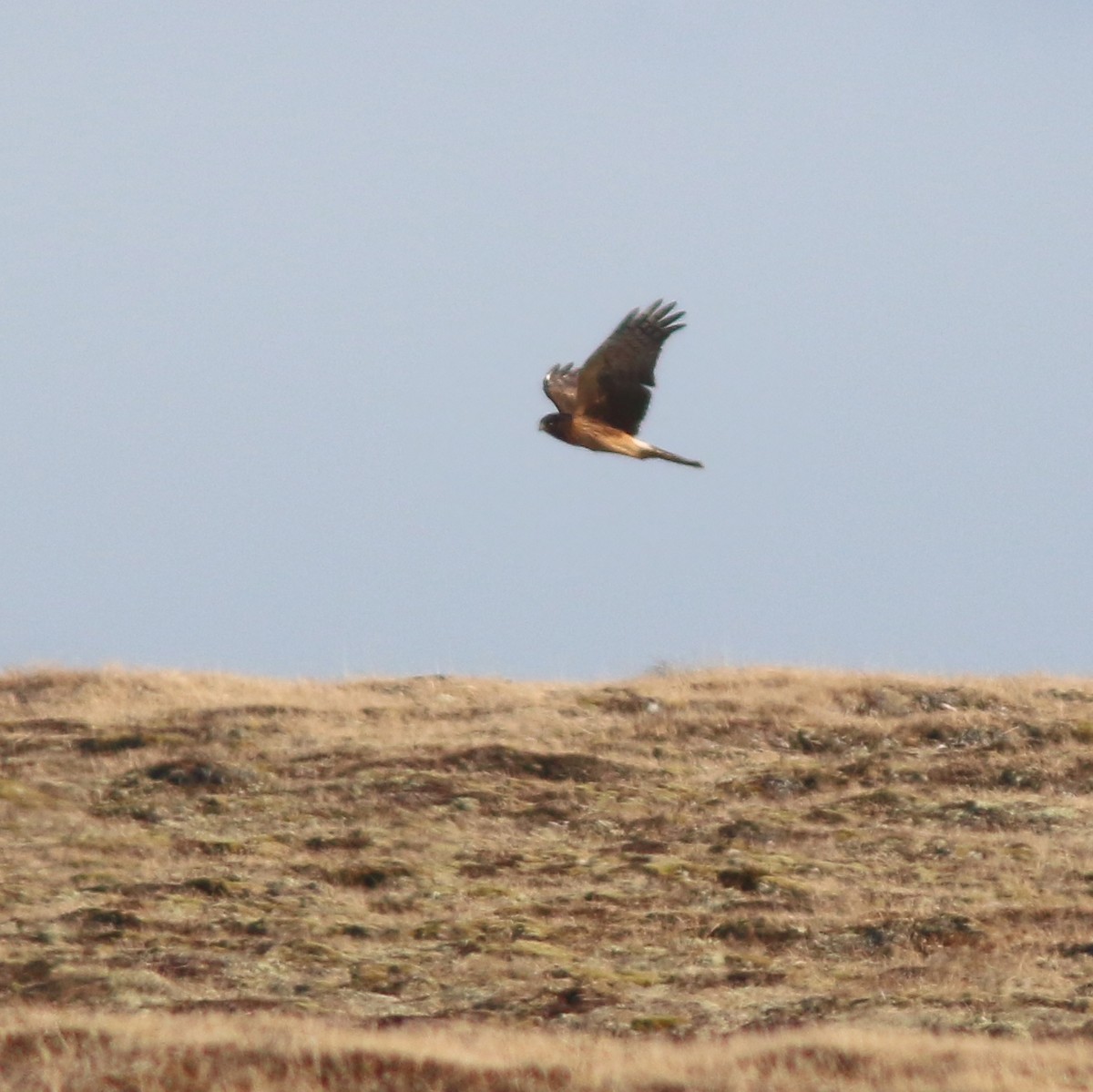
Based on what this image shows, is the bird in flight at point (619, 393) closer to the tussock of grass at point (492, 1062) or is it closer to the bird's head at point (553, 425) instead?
the bird's head at point (553, 425)

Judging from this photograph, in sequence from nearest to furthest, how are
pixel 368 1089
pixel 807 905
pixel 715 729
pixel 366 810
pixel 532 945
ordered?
pixel 368 1089
pixel 532 945
pixel 807 905
pixel 366 810
pixel 715 729

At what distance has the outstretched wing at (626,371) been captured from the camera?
57.5ft

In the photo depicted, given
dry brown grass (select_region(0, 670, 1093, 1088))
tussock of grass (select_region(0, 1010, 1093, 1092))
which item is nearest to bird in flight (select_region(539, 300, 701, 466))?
dry brown grass (select_region(0, 670, 1093, 1088))

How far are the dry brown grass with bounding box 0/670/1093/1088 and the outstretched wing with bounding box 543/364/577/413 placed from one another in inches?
188

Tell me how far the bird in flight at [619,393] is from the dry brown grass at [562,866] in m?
4.45

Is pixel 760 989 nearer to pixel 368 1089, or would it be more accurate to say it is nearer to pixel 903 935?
pixel 903 935

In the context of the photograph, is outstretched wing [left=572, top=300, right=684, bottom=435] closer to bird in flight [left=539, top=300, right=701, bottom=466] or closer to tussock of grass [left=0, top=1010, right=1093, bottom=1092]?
bird in flight [left=539, top=300, right=701, bottom=466]

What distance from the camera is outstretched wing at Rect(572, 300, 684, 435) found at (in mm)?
17531

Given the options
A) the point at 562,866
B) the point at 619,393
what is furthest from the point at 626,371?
the point at 562,866

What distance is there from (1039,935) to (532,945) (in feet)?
14.8

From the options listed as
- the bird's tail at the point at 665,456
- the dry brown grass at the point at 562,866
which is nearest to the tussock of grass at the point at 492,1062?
the dry brown grass at the point at 562,866

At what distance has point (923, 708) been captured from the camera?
1102 inches

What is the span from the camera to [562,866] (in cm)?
2045

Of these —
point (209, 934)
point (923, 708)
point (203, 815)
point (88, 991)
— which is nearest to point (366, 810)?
point (203, 815)
